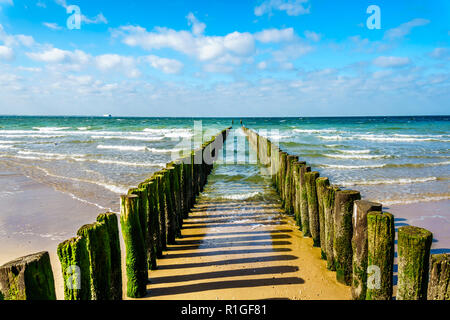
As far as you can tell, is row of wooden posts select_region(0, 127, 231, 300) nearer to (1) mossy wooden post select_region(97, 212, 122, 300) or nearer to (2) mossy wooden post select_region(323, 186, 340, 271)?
(1) mossy wooden post select_region(97, 212, 122, 300)

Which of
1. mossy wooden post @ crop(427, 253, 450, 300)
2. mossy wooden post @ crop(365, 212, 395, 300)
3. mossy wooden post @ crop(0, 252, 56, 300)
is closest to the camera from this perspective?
mossy wooden post @ crop(0, 252, 56, 300)

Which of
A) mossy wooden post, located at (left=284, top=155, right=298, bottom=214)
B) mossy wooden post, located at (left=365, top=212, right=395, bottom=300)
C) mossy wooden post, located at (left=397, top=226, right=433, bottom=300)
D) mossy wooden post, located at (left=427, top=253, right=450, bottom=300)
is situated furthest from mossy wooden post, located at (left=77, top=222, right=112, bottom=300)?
mossy wooden post, located at (left=284, top=155, right=298, bottom=214)

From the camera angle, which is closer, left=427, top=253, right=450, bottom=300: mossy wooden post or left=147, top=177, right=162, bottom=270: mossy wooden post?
left=427, top=253, right=450, bottom=300: mossy wooden post

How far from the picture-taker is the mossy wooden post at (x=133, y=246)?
3.57 m

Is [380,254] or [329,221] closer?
[380,254]

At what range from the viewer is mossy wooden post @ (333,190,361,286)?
3723mm

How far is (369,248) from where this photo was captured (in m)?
3.05

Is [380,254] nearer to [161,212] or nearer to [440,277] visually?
[440,277]

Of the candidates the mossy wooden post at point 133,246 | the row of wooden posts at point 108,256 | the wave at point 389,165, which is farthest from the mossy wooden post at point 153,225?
the wave at point 389,165

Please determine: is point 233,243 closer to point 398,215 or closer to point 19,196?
point 398,215

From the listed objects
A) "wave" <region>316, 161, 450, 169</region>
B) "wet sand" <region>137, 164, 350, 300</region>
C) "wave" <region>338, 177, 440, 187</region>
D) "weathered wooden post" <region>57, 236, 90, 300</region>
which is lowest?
"wet sand" <region>137, 164, 350, 300</region>

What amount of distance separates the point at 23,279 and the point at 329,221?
11.7ft

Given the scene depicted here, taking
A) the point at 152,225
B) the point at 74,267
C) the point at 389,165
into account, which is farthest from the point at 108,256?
the point at 389,165
